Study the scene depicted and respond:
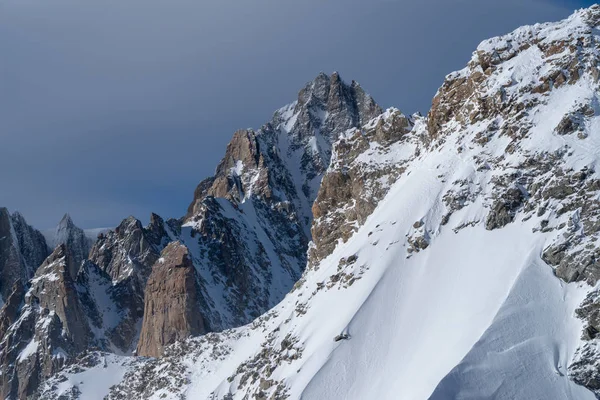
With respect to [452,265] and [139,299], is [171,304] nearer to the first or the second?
[139,299]

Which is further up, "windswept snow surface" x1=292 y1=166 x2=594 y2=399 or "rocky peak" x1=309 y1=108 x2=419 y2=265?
"rocky peak" x1=309 y1=108 x2=419 y2=265

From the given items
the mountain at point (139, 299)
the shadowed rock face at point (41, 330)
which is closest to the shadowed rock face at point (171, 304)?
the mountain at point (139, 299)

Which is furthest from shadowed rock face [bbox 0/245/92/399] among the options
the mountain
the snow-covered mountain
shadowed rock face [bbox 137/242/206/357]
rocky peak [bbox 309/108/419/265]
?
rocky peak [bbox 309/108/419/265]

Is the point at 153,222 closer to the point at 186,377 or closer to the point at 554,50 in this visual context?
the point at 186,377

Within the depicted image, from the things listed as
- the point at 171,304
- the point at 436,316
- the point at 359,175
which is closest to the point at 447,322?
the point at 436,316

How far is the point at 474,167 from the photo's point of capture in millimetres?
78438

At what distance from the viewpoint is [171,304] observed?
155375 mm

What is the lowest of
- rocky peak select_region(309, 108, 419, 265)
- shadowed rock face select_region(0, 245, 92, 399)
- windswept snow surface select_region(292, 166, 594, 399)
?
windswept snow surface select_region(292, 166, 594, 399)

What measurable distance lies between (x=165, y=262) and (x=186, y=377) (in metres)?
66.5

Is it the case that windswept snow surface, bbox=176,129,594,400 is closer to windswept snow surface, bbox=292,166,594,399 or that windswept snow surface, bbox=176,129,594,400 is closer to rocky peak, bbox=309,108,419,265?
windswept snow surface, bbox=292,166,594,399

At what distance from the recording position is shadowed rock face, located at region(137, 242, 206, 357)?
152125 mm

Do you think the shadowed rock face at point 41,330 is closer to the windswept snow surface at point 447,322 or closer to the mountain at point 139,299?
the mountain at point 139,299

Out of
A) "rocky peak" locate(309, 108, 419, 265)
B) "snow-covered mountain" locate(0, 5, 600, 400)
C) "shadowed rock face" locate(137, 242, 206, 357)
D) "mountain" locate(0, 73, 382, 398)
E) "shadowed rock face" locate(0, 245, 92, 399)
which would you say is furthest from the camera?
"shadowed rock face" locate(0, 245, 92, 399)

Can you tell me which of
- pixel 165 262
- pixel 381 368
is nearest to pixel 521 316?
pixel 381 368
